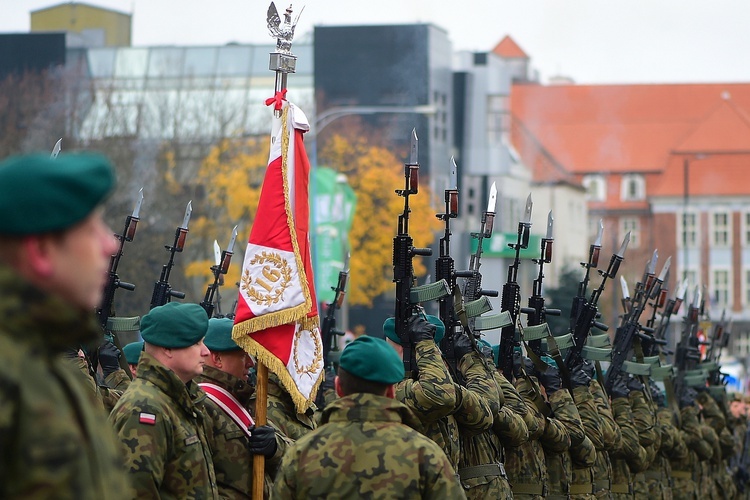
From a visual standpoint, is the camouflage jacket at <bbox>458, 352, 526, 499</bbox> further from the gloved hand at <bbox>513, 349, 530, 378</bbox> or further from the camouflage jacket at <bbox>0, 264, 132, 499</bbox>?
the camouflage jacket at <bbox>0, 264, 132, 499</bbox>

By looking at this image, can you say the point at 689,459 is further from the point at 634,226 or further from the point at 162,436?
the point at 634,226

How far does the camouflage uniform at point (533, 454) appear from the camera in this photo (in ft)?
29.4

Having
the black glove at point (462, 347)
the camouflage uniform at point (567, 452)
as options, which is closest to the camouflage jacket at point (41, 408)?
the black glove at point (462, 347)

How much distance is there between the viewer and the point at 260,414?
6262mm

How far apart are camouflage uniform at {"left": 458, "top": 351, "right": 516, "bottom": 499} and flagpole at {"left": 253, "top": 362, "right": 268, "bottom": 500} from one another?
1.71 meters

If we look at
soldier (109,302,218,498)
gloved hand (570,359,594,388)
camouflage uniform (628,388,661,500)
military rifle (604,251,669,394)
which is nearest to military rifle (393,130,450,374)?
soldier (109,302,218,498)

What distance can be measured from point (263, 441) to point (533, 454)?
3.47m

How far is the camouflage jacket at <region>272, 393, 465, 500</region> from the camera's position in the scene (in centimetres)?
458

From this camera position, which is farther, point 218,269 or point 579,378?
point 579,378

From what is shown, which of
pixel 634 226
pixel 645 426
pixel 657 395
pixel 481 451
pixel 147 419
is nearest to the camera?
pixel 147 419

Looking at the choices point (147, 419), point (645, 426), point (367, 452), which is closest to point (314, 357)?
point (147, 419)

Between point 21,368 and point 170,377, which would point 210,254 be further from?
point 21,368

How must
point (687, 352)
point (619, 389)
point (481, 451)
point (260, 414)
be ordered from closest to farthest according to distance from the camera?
point (260, 414) < point (481, 451) < point (619, 389) < point (687, 352)

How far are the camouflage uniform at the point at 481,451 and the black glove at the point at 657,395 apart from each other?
5484mm
